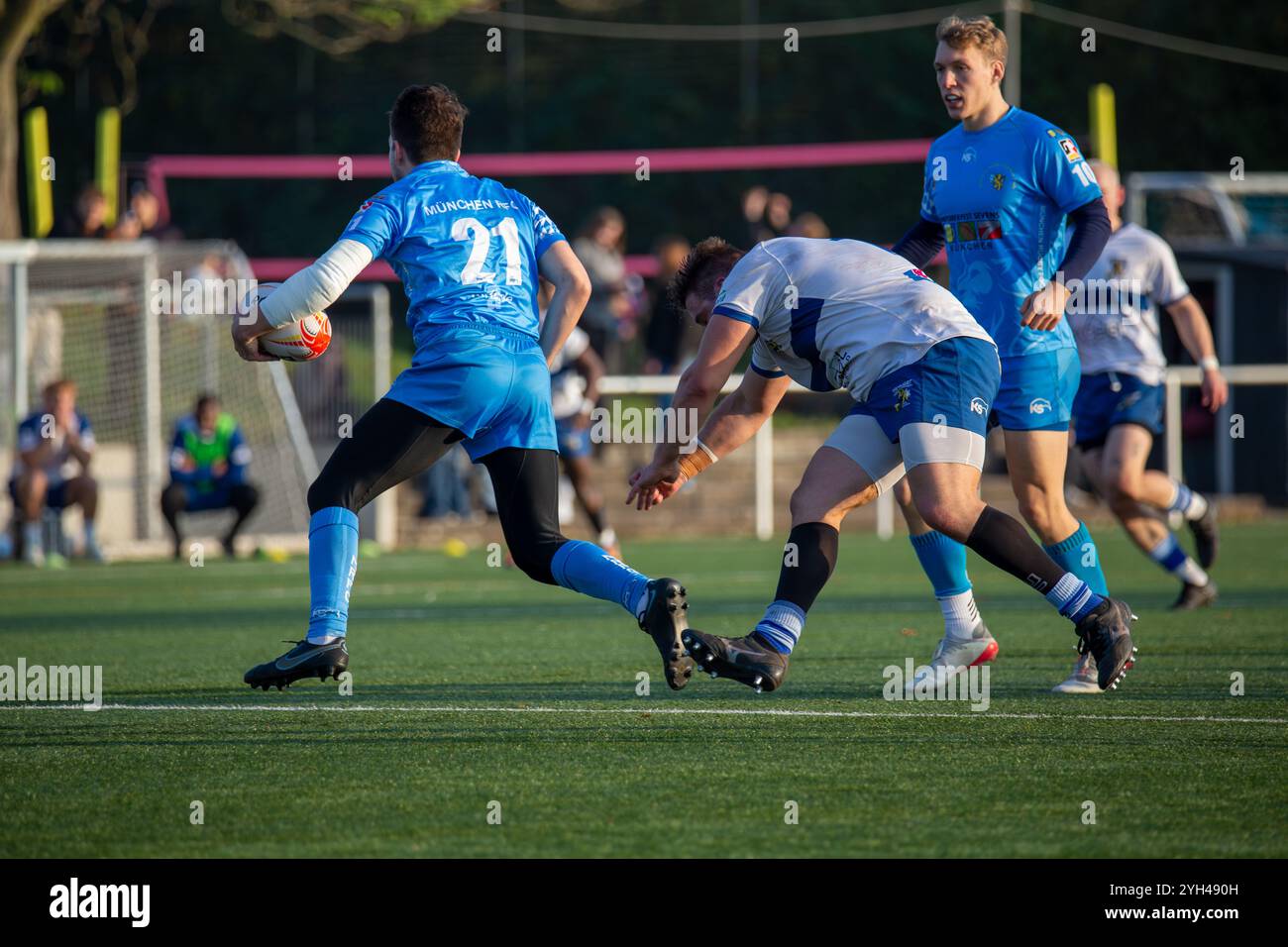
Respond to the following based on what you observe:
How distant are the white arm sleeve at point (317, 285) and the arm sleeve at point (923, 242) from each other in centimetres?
222

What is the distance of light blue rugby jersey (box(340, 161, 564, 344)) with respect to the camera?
6223mm

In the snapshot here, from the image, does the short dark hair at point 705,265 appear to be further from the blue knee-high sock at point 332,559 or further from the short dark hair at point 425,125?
the blue knee-high sock at point 332,559

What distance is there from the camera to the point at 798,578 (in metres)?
6.05

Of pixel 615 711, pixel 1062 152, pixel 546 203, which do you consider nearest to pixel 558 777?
pixel 615 711

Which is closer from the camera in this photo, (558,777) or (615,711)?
(558,777)

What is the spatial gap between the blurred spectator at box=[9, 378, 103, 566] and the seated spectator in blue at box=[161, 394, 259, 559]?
0.74 metres

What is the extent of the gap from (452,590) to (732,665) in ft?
23.5

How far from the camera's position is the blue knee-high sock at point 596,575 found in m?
5.94

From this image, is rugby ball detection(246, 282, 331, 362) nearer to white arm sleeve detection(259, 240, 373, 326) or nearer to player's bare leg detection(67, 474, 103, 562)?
white arm sleeve detection(259, 240, 373, 326)

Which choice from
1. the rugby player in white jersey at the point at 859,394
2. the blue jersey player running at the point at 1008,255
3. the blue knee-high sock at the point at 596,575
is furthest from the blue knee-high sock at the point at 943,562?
the blue knee-high sock at the point at 596,575

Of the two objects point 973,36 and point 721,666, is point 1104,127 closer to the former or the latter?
point 973,36

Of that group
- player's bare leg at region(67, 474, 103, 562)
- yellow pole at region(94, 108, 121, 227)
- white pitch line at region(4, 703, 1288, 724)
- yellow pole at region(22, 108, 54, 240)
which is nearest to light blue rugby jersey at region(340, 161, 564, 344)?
white pitch line at region(4, 703, 1288, 724)

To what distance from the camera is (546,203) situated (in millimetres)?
27062

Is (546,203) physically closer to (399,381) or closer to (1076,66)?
(1076,66)
